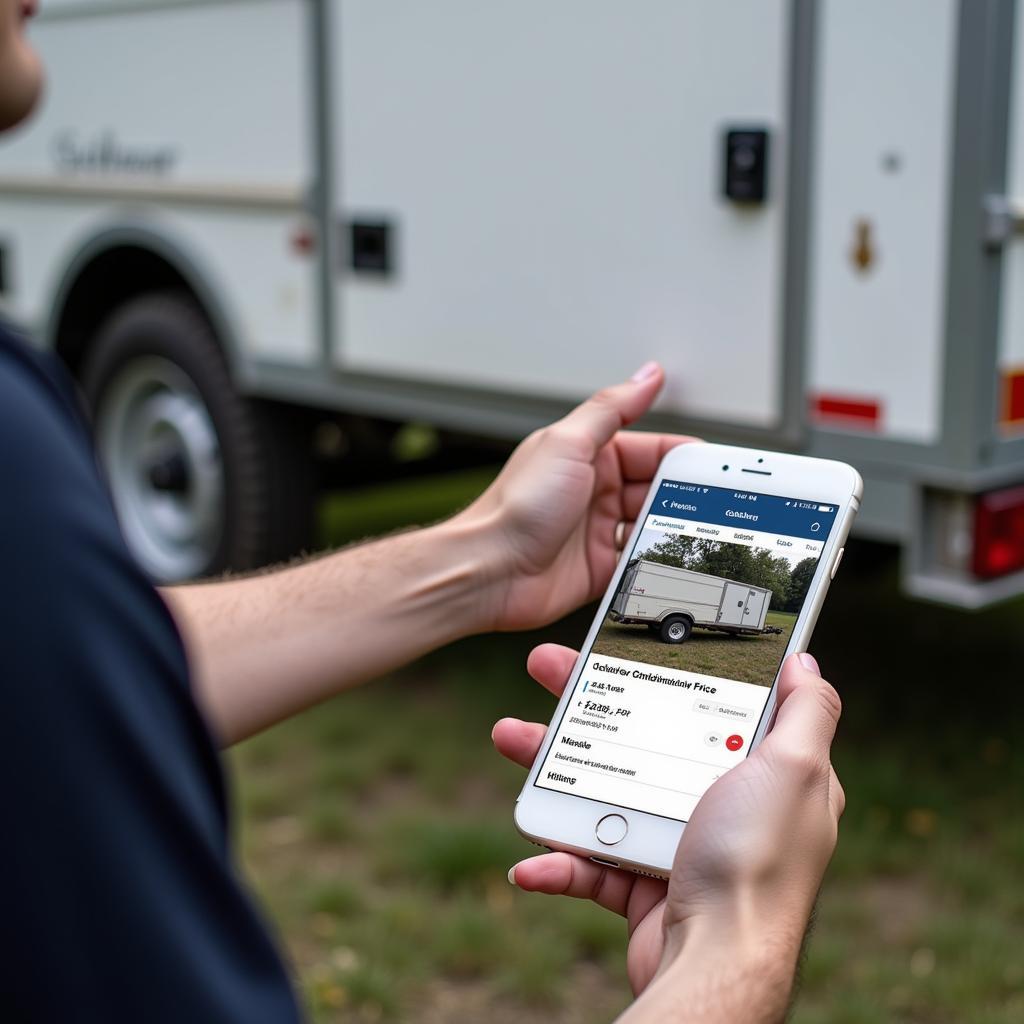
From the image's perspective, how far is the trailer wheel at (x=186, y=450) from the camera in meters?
4.52

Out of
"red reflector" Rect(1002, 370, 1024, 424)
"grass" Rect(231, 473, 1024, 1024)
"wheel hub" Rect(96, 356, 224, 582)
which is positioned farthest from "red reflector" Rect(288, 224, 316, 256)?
"red reflector" Rect(1002, 370, 1024, 424)

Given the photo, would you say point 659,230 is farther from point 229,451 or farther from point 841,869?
point 229,451

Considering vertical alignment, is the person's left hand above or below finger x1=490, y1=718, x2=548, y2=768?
above

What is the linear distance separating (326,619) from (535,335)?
1902 millimetres

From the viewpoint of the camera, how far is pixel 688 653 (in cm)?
146

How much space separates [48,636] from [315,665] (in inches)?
42.1

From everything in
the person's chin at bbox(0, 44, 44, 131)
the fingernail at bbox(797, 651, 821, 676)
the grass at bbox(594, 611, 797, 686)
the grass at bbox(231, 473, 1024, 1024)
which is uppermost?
the person's chin at bbox(0, 44, 44, 131)

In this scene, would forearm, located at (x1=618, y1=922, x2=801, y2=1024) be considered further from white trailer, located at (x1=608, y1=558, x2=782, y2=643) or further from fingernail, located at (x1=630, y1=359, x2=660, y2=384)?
fingernail, located at (x1=630, y1=359, x2=660, y2=384)

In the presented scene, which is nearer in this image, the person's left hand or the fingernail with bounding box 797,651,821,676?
the fingernail with bounding box 797,651,821,676

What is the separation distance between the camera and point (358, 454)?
198 inches

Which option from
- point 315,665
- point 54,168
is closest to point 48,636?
point 315,665

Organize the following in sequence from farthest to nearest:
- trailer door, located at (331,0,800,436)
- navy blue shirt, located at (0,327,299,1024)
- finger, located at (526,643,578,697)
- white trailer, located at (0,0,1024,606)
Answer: trailer door, located at (331,0,800,436)
white trailer, located at (0,0,1024,606)
finger, located at (526,643,578,697)
navy blue shirt, located at (0,327,299,1024)

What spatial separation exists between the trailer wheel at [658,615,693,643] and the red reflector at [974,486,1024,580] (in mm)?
1618

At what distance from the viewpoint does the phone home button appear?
1351mm
